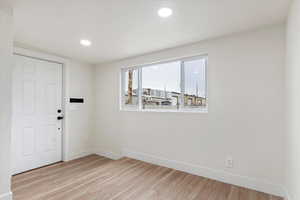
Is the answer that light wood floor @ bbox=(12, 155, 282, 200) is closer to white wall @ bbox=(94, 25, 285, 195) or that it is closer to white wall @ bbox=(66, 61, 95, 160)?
white wall @ bbox=(94, 25, 285, 195)

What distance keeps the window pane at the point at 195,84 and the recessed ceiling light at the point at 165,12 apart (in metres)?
1.12

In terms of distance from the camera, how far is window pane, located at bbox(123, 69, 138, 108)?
3570mm

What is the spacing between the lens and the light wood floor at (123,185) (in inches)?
80.6

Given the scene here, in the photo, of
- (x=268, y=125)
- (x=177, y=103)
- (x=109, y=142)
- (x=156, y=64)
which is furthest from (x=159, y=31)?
(x=109, y=142)

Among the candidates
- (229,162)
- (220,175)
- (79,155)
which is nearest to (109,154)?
(79,155)

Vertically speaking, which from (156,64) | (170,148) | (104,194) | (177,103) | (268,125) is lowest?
(104,194)

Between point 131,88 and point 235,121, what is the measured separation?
2160 millimetres

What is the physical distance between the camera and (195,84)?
2.77m

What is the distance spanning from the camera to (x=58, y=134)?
11.5 ft

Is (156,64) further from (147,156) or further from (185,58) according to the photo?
(147,156)

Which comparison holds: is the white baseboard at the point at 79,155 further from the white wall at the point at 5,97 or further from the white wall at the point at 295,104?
the white wall at the point at 295,104

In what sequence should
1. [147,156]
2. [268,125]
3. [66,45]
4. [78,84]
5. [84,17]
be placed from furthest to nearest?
[78,84] < [147,156] < [66,45] < [268,125] < [84,17]

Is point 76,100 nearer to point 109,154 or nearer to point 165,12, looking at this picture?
point 109,154

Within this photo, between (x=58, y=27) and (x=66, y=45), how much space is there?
699 millimetres
